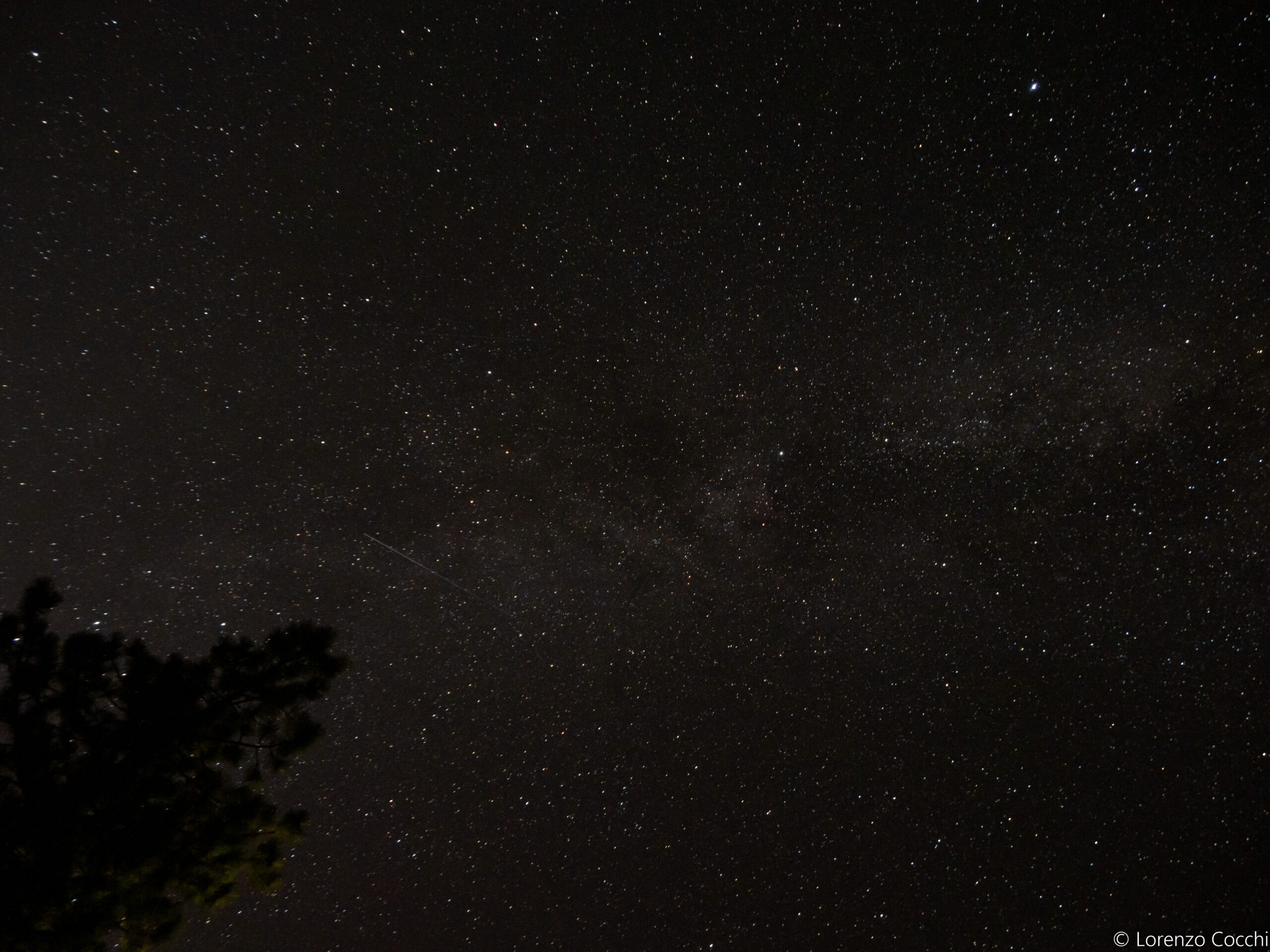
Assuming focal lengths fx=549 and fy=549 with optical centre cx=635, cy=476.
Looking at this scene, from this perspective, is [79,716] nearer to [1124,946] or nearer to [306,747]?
[306,747]

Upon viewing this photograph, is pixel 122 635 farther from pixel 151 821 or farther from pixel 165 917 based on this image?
pixel 165 917

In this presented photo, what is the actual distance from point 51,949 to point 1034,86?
7227 millimetres

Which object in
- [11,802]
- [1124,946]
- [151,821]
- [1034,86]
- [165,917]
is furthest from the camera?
[1124,946]

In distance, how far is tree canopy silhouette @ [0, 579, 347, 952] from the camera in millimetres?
→ 2090

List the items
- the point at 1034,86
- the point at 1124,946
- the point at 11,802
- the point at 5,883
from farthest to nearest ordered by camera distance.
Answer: the point at 1124,946
the point at 1034,86
the point at 11,802
the point at 5,883

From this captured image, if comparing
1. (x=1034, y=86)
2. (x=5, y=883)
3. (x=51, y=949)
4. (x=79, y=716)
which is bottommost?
(x=51, y=949)

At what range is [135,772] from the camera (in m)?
2.26

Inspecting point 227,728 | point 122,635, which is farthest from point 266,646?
point 122,635

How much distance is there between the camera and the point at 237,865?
8.25ft

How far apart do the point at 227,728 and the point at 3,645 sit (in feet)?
3.06

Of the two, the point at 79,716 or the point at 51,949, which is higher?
the point at 79,716

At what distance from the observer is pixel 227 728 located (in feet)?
8.31

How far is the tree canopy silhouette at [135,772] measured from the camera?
6.86 feet

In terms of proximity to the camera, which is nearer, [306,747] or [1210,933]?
[306,747]
